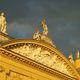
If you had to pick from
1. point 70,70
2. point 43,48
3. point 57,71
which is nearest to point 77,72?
point 70,70

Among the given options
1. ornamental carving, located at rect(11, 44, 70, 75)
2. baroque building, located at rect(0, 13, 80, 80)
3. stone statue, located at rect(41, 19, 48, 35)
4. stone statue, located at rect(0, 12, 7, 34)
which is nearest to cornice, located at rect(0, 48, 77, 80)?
baroque building, located at rect(0, 13, 80, 80)

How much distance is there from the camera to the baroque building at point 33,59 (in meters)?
26.4

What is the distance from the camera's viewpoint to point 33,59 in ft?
95.0

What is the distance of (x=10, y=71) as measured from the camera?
87.7 feet

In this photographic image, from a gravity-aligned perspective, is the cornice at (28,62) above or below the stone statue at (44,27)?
below

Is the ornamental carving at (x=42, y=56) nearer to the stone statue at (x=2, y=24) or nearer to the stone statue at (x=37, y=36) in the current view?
the stone statue at (x=37, y=36)

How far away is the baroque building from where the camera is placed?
26.4 metres

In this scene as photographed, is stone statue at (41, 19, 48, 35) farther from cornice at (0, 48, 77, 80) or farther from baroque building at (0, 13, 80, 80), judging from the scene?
cornice at (0, 48, 77, 80)

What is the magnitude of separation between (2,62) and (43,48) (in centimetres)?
581

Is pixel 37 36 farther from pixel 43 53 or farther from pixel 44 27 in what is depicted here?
pixel 44 27

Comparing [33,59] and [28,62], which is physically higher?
[33,59]

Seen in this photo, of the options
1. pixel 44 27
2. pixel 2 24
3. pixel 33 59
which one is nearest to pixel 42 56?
pixel 33 59

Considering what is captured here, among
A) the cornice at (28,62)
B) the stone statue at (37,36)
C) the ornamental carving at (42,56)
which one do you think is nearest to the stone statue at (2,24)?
the ornamental carving at (42,56)

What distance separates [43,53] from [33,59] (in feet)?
6.67
